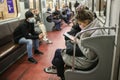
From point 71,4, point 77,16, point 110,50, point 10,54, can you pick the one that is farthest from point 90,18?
point 71,4

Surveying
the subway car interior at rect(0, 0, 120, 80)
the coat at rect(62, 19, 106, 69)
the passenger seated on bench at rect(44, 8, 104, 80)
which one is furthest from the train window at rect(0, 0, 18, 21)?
the coat at rect(62, 19, 106, 69)

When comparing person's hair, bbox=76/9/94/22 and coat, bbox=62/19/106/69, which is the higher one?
person's hair, bbox=76/9/94/22

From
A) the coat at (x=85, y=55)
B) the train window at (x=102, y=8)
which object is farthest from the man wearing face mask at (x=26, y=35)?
the coat at (x=85, y=55)

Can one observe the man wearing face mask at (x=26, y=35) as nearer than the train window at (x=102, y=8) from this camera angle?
No

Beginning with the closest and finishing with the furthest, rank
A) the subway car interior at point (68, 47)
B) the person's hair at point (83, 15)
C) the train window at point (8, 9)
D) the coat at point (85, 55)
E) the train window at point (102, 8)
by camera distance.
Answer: the subway car interior at point (68, 47)
the coat at point (85, 55)
the person's hair at point (83, 15)
the train window at point (102, 8)
the train window at point (8, 9)

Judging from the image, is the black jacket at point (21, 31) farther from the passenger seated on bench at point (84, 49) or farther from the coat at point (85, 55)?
the coat at point (85, 55)

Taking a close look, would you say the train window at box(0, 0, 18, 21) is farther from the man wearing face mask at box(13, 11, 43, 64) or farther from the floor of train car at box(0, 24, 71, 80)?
the floor of train car at box(0, 24, 71, 80)

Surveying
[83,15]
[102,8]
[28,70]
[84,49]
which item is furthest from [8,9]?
[84,49]

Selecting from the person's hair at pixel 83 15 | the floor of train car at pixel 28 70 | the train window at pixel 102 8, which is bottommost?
the floor of train car at pixel 28 70

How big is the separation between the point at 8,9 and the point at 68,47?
134 inches

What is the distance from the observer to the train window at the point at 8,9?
4717 mm

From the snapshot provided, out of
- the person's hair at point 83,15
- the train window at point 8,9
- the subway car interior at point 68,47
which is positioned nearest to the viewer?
the subway car interior at point 68,47

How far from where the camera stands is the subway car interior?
5.96 feet

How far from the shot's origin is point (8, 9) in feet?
16.7
